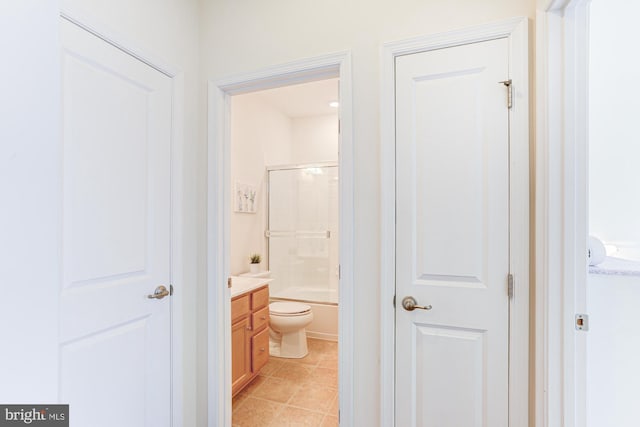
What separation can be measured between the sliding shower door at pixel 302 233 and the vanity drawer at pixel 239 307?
1.45 meters

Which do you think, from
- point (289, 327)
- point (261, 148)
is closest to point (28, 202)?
point (289, 327)

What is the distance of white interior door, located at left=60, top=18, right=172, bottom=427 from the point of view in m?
1.23

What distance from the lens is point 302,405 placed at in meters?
2.21

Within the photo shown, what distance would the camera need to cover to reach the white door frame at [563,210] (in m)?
1.14

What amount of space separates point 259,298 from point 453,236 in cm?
167

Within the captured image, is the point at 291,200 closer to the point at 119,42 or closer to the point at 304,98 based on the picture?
the point at 304,98

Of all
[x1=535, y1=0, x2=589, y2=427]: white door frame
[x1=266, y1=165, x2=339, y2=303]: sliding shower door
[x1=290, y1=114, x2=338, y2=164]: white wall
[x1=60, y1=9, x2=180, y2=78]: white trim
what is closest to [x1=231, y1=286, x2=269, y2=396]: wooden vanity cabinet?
[x1=266, y1=165, x2=339, y2=303]: sliding shower door

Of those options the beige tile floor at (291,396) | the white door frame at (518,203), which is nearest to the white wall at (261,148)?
the beige tile floor at (291,396)

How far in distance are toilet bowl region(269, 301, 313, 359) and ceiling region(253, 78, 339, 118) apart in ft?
6.92

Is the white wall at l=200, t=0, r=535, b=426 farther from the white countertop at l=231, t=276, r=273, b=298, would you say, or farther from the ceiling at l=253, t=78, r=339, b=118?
the ceiling at l=253, t=78, r=339, b=118

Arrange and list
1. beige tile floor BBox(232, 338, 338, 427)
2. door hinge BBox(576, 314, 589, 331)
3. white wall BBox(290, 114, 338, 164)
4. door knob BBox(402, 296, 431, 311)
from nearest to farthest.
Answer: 1. door hinge BBox(576, 314, 589, 331)
2. door knob BBox(402, 296, 431, 311)
3. beige tile floor BBox(232, 338, 338, 427)
4. white wall BBox(290, 114, 338, 164)

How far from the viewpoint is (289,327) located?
9.45 feet

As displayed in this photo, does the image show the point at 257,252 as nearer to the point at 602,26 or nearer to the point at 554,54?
the point at 554,54

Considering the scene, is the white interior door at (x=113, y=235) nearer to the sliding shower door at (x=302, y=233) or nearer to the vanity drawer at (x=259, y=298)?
the vanity drawer at (x=259, y=298)
